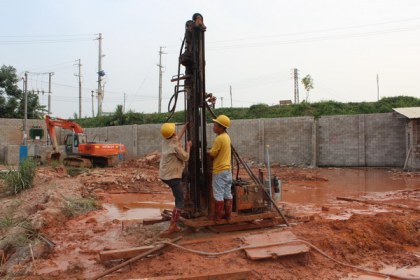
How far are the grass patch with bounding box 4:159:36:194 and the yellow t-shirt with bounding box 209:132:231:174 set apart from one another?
8633mm

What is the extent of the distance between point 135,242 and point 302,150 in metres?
14.6

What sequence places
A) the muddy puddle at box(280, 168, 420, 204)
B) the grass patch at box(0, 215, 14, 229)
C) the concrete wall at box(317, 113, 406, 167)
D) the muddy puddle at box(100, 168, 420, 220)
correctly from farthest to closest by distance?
the concrete wall at box(317, 113, 406, 167)
the muddy puddle at box(280, 168, 420, 204)
the muddy puddle at box(100, 168, 420, 220)
the grass patch at box(0, 215, 14, 229)

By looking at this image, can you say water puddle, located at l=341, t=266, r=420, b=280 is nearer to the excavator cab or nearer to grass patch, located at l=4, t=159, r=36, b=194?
grass patch, located at l=4, t=159, r=36, b=194

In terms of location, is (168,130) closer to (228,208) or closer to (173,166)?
(173,166)

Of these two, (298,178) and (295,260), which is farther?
(298,178)

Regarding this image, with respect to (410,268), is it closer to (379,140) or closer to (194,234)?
(194,234)

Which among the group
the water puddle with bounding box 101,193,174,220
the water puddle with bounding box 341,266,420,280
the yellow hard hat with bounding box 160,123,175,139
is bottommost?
the water puddle with bounding box 341,266,420,280

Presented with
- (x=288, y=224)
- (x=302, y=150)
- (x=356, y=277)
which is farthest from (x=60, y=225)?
(x=302, y=150)

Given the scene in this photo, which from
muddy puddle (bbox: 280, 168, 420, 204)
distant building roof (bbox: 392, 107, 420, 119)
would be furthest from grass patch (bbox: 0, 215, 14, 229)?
distant building roof (bbox: 392, 107, 420, 119)

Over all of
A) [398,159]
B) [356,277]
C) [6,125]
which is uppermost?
[6,125]

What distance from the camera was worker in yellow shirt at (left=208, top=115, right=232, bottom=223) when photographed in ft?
20.4

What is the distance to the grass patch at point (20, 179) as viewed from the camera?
41.2ft

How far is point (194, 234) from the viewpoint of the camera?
6.45 metres

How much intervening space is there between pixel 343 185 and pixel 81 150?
42.7ft
